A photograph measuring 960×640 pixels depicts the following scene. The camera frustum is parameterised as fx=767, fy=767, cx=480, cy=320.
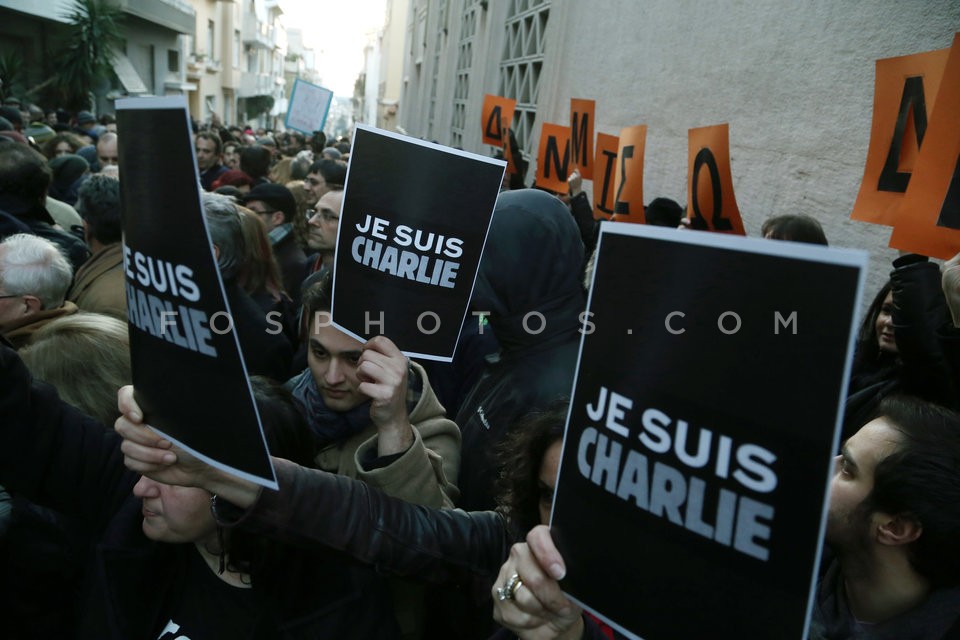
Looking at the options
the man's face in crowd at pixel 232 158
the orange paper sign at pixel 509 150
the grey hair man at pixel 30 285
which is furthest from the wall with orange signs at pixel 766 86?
the man's face in crowd at pixel 232 158

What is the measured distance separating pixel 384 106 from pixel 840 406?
47.8m

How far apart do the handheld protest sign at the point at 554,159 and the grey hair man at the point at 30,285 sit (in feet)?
11.0

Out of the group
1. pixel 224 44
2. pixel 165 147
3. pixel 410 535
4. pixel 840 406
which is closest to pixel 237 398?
pixel 165 147

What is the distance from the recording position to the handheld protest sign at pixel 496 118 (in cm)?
657

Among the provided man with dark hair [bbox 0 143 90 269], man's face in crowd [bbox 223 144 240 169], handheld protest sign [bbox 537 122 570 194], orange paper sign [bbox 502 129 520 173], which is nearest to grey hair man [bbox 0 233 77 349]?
man with dark hair [bbox 0 143 90 269]

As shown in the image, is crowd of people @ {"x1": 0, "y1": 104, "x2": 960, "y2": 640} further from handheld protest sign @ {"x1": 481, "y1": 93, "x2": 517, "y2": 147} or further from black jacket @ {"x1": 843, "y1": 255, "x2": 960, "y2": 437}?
handheld protest sign @ {"x1": 481, "y1": 93, "x2": 517, "y2": 147}

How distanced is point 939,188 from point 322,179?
4342 millimetres

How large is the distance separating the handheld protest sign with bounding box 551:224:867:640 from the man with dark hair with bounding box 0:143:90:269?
325 centimetres

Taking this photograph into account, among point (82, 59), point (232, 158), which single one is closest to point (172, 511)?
point (232, 158)

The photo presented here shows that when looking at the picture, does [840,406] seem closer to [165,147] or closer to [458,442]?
[165,147]

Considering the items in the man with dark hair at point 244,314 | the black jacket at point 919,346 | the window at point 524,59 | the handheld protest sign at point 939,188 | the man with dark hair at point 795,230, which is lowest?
the man with dark hair at point 244,314

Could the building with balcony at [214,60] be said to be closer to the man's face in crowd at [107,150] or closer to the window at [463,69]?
the window at [463,69]

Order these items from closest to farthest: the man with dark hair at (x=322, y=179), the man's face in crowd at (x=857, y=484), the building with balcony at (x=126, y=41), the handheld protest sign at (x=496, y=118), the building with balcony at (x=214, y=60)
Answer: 1. the man's face in crowd at (x=857, y=484)
2. the man with dark hair at (x=322, y=179)
3. the handheld protest sign at (x=496, y=118)
4. the building with balcony at (x=126, y=41)
5. the building with balcony at (x=214, y=60)

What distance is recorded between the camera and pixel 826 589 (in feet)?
5.13
